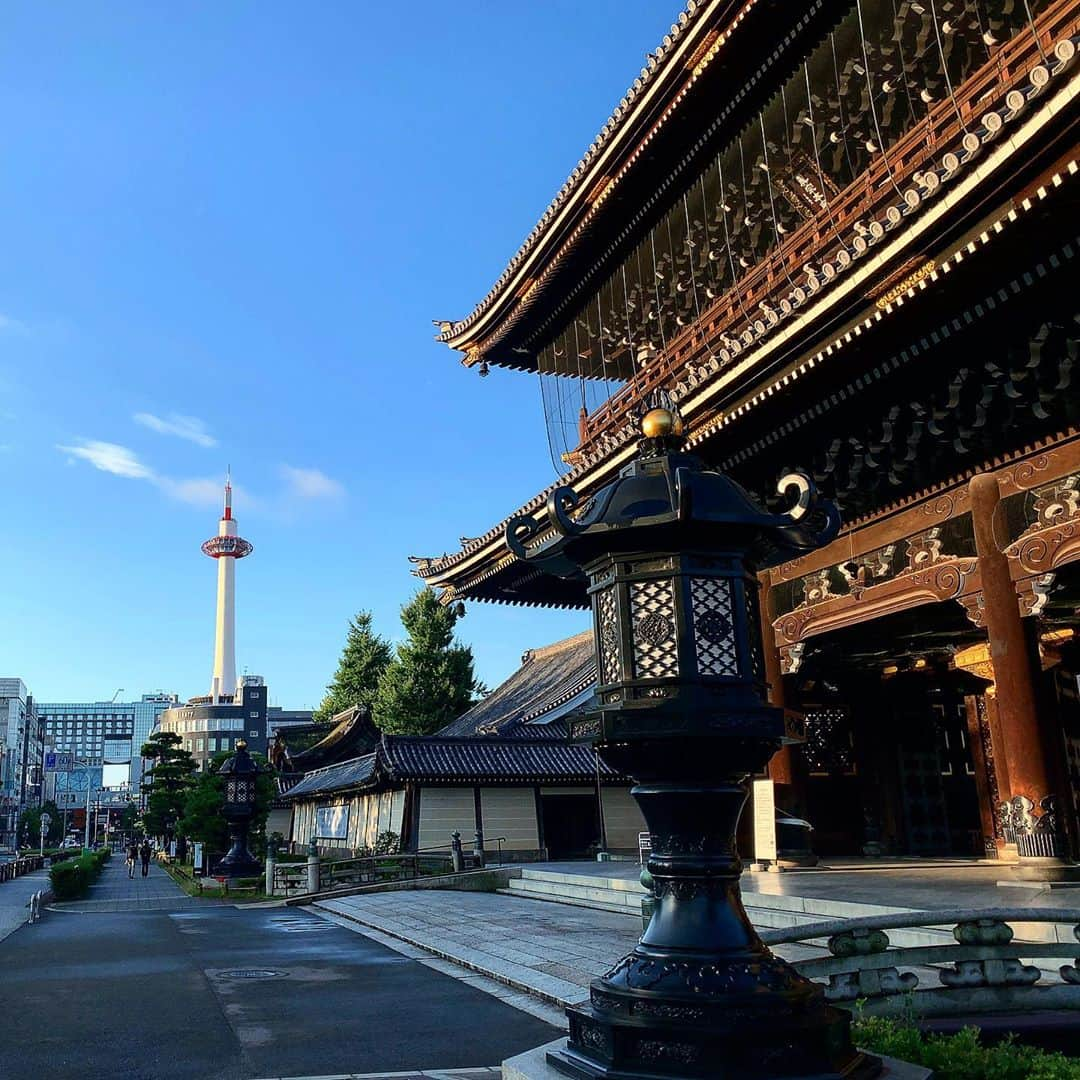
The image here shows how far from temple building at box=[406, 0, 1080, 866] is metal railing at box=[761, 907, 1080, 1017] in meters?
2.69

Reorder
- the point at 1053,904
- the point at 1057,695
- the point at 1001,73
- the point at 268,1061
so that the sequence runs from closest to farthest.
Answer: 1. the point at 268,1061
2. the point at 1053,904
3. the point at 1001,73
4. the point at 1057,695

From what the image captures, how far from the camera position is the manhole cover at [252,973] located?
407 inches

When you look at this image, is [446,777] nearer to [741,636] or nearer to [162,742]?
[741,636]

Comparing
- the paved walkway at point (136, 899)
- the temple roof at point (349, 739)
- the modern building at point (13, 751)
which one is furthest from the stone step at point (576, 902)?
the modern building at point (13, 751)

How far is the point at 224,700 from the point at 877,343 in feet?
381

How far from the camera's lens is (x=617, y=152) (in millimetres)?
14000

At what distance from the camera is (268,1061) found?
249 inches

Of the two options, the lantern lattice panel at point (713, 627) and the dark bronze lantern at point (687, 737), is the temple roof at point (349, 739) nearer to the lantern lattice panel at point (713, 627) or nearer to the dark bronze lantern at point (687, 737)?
the dark bronze lantern at point (687, 737)

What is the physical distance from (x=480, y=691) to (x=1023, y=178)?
1977 inches

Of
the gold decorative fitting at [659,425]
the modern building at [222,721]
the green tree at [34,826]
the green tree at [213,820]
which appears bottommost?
the green tree at [34,826]

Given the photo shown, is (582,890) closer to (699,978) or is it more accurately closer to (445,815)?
(445,815)

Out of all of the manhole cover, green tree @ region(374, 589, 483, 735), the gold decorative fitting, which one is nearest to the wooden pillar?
the manhole cover

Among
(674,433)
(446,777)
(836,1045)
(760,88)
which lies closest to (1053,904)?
(836,1045)

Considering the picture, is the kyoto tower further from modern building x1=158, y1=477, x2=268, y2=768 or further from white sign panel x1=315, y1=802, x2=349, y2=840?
white sign panel x1=315, y1=802, x2=349, y2=840
